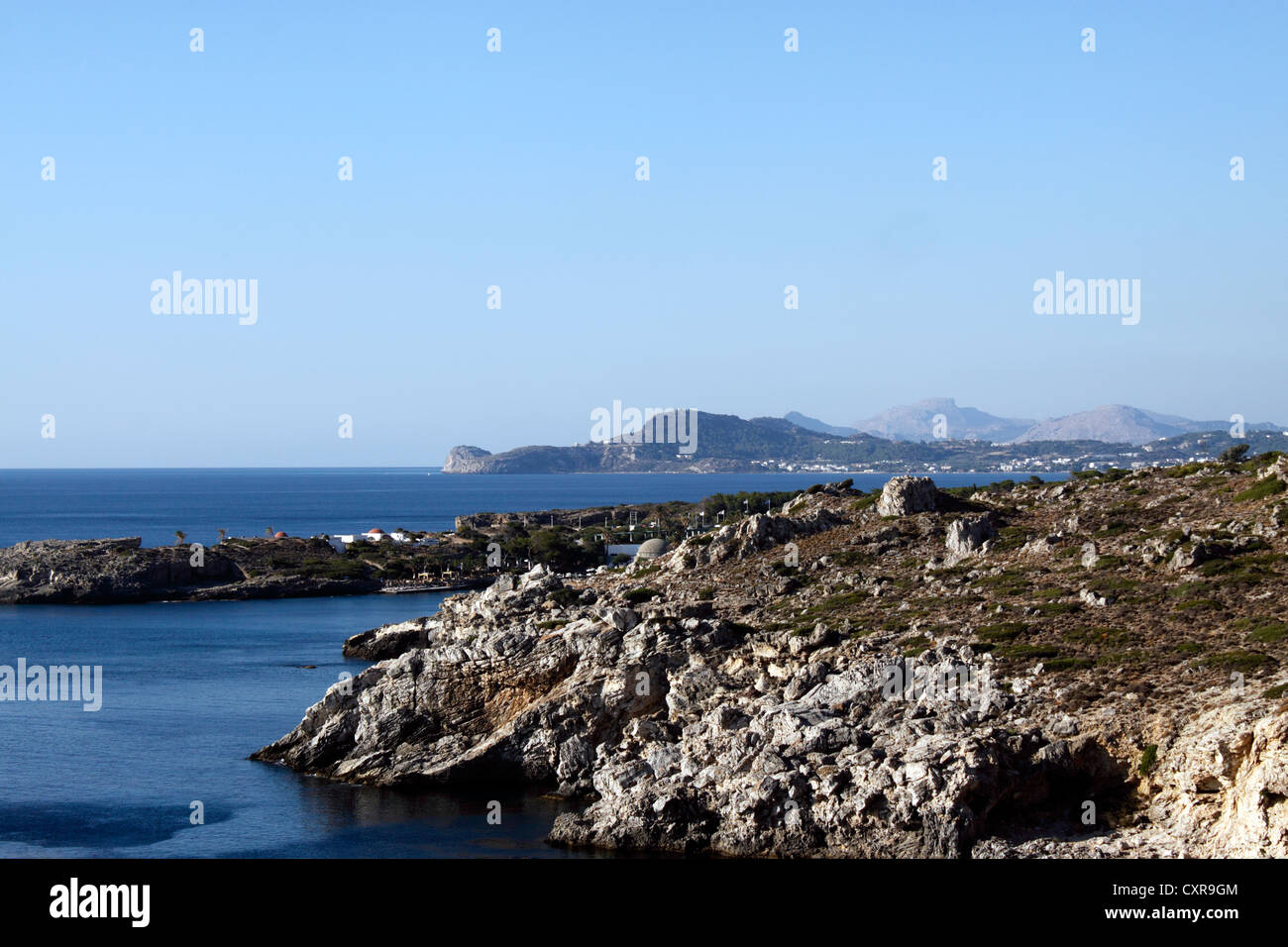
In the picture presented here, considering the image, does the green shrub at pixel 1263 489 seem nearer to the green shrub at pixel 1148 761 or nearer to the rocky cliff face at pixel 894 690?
the rocky cliff face at pixel 894 690

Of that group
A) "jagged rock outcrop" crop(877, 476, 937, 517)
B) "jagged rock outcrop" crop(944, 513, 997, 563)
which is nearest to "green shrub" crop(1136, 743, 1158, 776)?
"jagged rock outcrop" crop(944, 513, 997, 563)

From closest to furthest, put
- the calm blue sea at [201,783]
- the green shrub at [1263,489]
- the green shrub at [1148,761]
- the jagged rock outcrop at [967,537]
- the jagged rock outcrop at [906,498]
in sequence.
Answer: the green shrub at [1148,761] → the calm blue sea at [201,783] → the green shrub at [1263,489] → the jagged rock outcrop at [967,537] → the jagged rock outcrop at [906,498]

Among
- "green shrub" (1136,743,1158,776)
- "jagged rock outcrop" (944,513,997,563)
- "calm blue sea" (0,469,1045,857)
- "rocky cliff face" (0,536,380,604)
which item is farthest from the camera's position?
"rocky cliff face" (0,536,380,604)

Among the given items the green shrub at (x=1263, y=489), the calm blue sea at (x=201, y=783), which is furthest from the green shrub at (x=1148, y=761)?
the green shrub at (x=1263, y=489)

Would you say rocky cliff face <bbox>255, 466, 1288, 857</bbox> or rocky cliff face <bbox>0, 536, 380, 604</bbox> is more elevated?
rocky cliff face <bbox>255, 466, 1288, 857</bbox>

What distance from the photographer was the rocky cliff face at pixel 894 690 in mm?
31906

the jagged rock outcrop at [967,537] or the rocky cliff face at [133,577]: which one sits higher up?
the jagged rock outcrop at [967,537]

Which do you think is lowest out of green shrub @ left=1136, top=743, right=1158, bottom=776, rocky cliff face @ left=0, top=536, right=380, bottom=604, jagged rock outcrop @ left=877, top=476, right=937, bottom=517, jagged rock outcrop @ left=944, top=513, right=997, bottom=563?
rocky cliff face @ left=0, top=536, right=380, bottom=604

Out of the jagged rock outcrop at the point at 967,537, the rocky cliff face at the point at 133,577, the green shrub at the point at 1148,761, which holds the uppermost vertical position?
the jagged rock outcrop at the point at 967,537

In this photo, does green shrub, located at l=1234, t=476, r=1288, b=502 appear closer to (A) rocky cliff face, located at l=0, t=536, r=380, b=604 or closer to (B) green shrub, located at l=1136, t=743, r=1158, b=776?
(B) green shrub, located at l=1136, t=743, r=1158, b=776

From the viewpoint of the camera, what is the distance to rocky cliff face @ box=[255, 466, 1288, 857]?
31.9m

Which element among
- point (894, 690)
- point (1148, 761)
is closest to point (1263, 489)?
point (894, 690)
